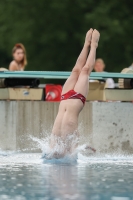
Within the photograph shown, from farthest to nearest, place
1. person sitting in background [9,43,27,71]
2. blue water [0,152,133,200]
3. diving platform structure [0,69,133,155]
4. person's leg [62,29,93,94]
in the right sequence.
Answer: person sitting in background [9,43,27,71]
diving platform structure [0,69,133,155]
person's leg [62,29,93,94]
blue water [0,152,133,200]

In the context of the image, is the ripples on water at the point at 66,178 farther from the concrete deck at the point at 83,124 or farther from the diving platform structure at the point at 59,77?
the diving platform structure at the point at 59,77

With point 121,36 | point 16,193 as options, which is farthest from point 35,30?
point 16,193

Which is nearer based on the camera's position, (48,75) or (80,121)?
(48,75)

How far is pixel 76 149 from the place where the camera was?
14273 mm

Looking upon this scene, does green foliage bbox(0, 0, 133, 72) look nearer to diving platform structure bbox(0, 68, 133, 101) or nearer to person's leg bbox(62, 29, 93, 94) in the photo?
diving platform structure bbox(0, 68, 133, 101)

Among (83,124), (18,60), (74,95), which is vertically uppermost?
(18,60)

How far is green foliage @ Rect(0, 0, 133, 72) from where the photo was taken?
112 feet

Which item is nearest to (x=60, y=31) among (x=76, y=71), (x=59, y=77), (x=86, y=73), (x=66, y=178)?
(x=59, y=77)

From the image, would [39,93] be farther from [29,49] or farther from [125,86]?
[29,49]

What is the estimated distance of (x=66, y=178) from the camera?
1157 cm

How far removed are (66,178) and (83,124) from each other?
5432mm

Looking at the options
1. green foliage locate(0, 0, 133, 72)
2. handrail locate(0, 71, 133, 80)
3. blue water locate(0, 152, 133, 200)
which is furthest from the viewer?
green foliage locate(0, 0, 133, 72)

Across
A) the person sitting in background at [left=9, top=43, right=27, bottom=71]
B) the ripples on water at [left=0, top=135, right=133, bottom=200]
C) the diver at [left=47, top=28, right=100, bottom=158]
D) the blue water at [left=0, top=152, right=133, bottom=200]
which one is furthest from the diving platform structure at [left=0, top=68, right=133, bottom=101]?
the blue water at [left=0, top=152, right=133, bottom=200]

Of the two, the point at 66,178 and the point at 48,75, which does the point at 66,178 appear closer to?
the point at 66,178
